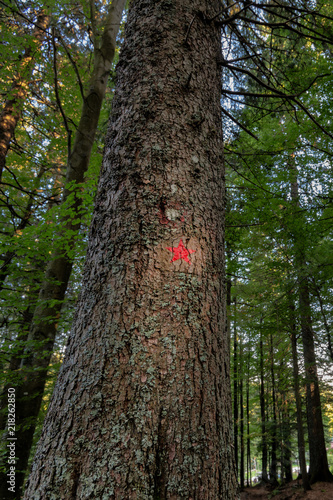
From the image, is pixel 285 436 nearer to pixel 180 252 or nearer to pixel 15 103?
pixel 180 252

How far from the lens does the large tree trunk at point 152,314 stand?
85 cm

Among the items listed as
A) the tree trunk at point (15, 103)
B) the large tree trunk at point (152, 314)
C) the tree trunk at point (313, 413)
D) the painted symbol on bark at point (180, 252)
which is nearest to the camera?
the large tree trunk at point (152, 314)

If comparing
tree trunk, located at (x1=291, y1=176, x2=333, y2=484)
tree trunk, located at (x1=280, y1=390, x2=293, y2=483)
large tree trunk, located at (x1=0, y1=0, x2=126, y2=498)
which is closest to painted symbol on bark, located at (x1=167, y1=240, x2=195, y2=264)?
large tree trunk, located at (x1=0, y1=0, x2=126, y2=498)

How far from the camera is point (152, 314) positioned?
102 cm

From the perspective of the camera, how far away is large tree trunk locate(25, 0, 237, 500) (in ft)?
2.80

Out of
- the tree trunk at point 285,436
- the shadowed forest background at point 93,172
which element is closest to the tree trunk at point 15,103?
the shadowed forest background at point 93,172

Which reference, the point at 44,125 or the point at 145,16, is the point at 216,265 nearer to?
the point at 145,16

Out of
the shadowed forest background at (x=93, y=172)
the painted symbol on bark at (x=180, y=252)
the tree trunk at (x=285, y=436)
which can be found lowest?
the tree trunk at (x=285, y=436)

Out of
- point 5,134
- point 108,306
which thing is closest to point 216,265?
point 108,306

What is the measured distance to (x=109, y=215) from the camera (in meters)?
1.24

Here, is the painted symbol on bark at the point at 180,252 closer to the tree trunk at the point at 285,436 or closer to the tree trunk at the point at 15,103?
the tree trunk at the point at 15,103

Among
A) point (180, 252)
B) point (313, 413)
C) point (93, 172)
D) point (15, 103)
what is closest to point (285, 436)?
point (313, 413)

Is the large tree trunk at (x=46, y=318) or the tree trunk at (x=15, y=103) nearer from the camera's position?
the large tree trunk at (x=46, y=318)

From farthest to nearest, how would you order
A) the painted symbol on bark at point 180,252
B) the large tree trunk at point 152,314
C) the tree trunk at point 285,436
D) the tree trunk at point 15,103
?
the tree trunk at point 285,436
the tree trunk at point 15,103
the painted symbol on bark at point 180,252
the large tree trunk at point 152,314
